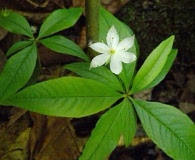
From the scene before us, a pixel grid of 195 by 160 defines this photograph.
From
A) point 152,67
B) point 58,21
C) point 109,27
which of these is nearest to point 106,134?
point 152,67

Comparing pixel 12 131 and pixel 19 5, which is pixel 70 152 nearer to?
pixel 12 131

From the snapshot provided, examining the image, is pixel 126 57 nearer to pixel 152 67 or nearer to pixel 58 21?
pixel 152 67

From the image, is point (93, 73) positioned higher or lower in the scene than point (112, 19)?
lower

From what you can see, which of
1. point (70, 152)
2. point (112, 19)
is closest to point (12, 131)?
point (70, 152)

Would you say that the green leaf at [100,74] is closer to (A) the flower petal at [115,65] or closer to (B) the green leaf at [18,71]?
(A) the flower petal at [115,65]

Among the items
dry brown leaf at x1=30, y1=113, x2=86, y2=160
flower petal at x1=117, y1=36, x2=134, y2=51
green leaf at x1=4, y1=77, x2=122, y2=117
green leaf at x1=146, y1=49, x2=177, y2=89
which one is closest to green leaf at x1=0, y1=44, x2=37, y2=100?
green leaf at x1=4, y1=77, x2=122, y2=117

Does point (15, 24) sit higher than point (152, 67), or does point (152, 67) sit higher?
point (15, 24)
